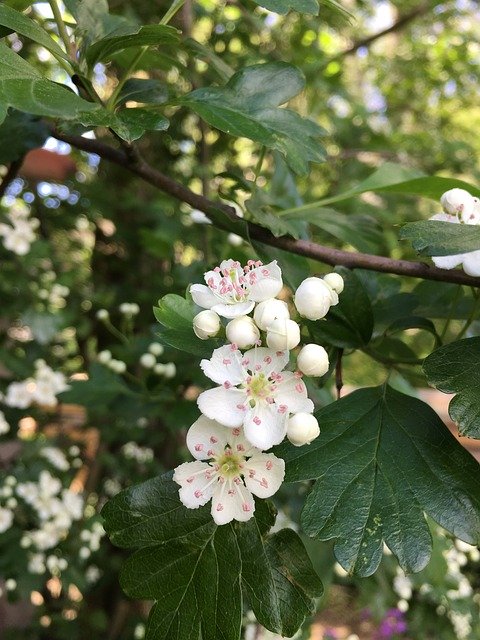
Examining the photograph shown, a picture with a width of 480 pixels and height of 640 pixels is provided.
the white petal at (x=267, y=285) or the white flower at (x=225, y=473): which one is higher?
the white petal at (x=267, y=285)

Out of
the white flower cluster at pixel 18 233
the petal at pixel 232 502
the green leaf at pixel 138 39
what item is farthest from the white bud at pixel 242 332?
the white flower cluster at pixel 18 233

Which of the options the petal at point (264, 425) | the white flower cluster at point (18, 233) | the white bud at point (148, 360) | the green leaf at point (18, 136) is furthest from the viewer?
the white flower cluster at point (18, 233)

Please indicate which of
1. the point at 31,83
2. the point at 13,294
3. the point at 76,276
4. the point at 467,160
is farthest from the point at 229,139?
the point at 31,83

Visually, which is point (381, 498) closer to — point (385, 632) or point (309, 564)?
point (309, 564)

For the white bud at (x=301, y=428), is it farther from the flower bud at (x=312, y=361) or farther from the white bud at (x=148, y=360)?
the white bud at (x=148, y=360)

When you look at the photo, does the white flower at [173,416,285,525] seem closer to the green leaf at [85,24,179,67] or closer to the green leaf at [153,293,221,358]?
the green leaf at [153,293,221,358]

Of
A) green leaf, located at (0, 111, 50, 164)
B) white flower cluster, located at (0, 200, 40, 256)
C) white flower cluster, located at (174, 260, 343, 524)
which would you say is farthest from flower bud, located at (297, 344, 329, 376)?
white flower cluster, located at (0, 200, 40, 256)

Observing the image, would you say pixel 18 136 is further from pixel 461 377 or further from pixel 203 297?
pixel 461 377
